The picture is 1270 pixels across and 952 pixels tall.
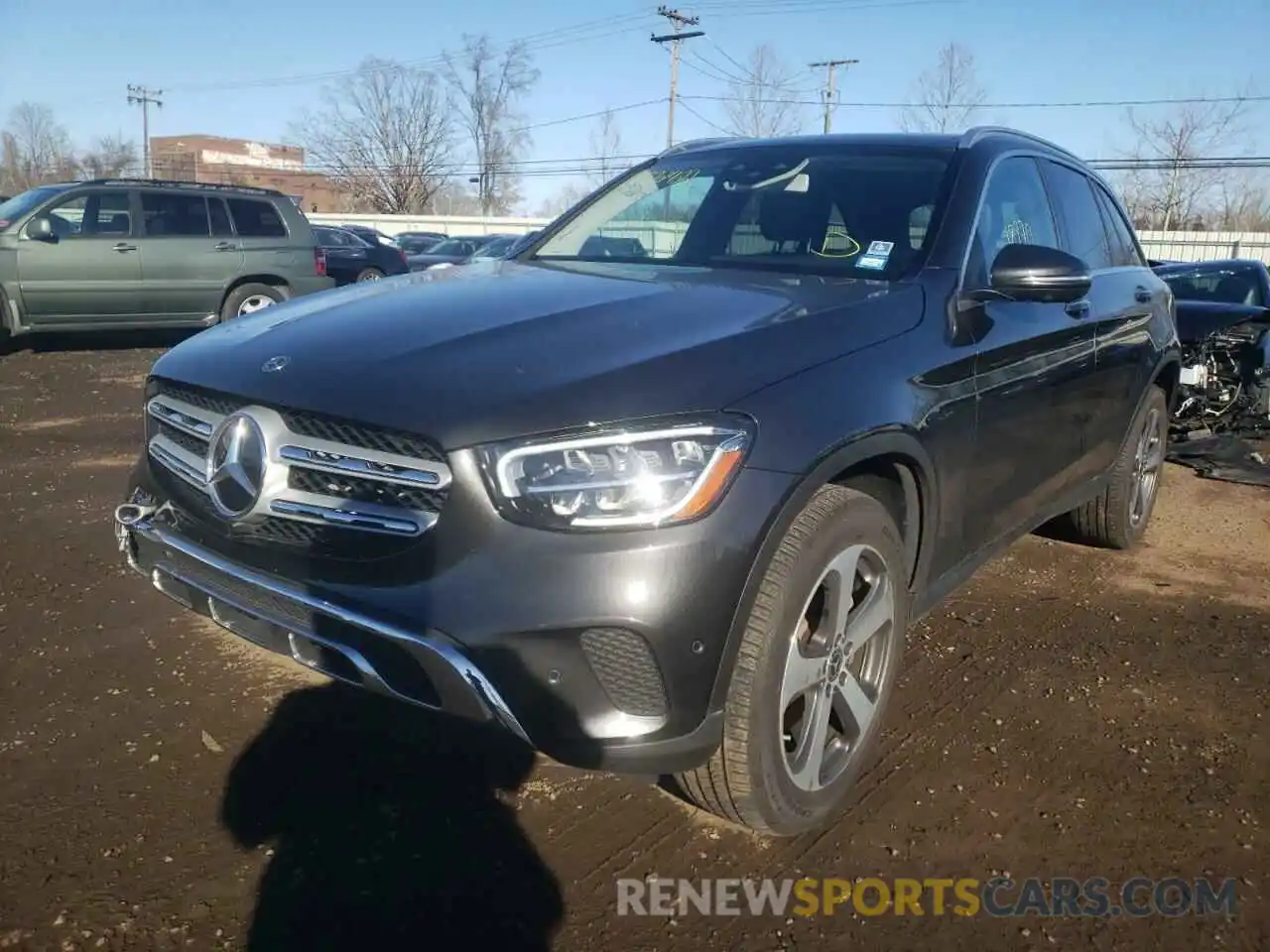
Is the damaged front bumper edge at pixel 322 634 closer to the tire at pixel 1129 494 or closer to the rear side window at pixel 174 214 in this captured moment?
the tire at pixel 1129 494

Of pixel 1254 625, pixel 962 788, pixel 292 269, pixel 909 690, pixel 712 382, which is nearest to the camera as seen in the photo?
pixel 712 382

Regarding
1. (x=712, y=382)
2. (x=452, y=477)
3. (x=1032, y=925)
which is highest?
(x=712, y=382)

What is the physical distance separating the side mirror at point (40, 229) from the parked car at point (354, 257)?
727 cm

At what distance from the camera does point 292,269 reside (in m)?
12.0

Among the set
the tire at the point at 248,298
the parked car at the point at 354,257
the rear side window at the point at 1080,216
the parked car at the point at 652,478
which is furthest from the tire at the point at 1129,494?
the parked car at the point at 354,257

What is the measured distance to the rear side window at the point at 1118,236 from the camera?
15.3 feet

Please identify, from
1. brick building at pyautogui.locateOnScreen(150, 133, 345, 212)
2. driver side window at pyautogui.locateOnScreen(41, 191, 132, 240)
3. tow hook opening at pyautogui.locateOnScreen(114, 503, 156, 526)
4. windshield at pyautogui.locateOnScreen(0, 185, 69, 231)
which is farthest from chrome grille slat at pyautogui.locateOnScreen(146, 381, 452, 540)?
brick building at pyautogui.locateOnScreen(150, 133, 345, 212)

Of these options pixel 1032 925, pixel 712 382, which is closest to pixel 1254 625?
pixel 1032 925

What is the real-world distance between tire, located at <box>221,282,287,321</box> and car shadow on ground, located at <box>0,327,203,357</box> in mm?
576

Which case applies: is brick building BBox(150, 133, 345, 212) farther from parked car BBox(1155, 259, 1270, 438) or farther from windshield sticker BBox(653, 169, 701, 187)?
windshield sticker BBox(653, 169, 701, 187)

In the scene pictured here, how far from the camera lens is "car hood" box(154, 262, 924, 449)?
2.16 meters

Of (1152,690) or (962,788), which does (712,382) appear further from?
(1152,690)

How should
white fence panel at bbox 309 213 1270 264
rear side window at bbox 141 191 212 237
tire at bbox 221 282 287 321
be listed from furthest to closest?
tire at bbox 221 282 287 321, rear side window at bbox 141 191 212 237, white fence panel at bbox 309 213 1270 264

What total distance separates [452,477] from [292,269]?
35.4ft
